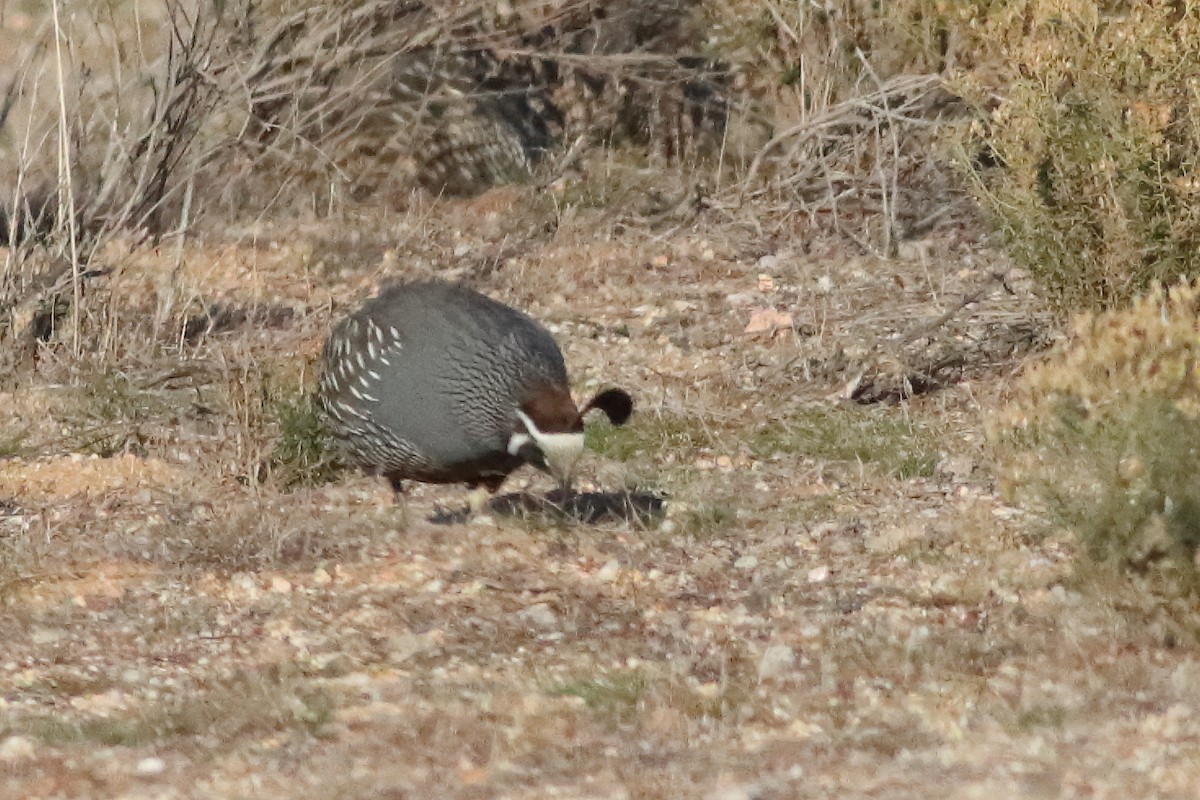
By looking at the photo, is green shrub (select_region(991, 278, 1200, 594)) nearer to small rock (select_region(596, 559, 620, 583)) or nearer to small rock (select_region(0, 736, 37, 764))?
small rock (select_region(596, 559, 620, 583))

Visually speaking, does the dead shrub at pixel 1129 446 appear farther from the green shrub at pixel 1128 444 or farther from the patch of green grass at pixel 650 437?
the patch of green grass at pixel 650 437

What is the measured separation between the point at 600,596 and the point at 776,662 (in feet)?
3.06

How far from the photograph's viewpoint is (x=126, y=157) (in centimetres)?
907

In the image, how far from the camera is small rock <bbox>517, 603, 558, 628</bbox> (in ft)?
19.5

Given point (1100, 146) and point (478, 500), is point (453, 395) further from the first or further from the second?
point (1100, 146)

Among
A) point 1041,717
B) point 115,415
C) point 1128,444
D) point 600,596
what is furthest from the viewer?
point 115,415

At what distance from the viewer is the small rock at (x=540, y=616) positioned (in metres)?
5.94

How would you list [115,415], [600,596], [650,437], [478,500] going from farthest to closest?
1. [115,415]
2. [650,437]
3. [478,500]
4. [600,596]

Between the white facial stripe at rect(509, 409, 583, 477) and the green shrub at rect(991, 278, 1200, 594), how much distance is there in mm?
1438

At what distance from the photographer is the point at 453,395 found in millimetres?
6812

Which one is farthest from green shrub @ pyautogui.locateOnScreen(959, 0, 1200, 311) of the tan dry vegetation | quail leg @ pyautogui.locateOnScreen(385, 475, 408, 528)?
quail leg @ pyautogui.locateOnScreen(385, 475, 408, 528)

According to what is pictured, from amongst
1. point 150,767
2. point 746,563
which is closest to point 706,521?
point 746,563

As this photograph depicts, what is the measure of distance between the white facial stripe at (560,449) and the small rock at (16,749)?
2123 millimetres

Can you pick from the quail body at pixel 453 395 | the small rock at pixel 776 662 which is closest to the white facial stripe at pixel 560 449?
the quail body at pixel 453 395
